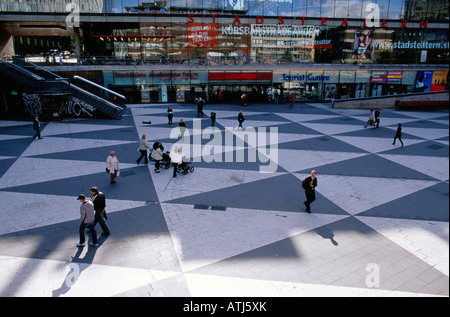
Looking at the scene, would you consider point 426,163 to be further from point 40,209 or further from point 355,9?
point 355,9

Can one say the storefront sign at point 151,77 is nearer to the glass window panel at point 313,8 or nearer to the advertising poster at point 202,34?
the advertising poster at point 202,34

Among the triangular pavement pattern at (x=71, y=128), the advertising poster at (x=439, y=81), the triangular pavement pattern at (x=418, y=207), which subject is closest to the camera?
the triangular pavement pattern at (x=418, y=207)

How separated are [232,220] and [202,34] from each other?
88.8ft

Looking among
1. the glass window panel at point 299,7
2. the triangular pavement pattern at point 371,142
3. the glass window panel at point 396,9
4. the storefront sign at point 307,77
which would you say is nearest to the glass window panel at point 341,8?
the glass window panel at point 299,7

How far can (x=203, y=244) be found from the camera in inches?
325

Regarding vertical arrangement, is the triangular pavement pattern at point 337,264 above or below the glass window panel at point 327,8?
below

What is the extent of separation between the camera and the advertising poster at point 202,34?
105 ft

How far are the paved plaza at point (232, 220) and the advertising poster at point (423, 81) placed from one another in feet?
71.6

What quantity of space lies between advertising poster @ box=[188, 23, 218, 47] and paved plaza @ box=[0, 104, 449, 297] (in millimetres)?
17238

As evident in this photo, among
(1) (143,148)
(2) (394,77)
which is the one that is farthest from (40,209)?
(2) (394,77)

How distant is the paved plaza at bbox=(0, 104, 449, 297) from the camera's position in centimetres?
689

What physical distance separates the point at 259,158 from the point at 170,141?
219 inches

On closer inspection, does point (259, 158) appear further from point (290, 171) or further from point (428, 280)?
point (428, 280)

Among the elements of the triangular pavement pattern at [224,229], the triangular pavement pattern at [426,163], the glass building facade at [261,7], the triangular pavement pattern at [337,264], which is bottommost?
the triangular pavement pattern at [337,264]
